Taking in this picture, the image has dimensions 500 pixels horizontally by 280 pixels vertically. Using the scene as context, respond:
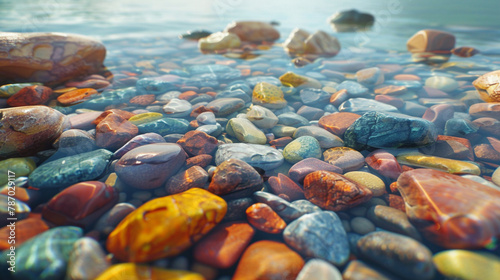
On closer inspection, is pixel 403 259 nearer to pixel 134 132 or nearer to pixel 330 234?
pixel 330 234

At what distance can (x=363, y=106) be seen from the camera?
2.87 meters

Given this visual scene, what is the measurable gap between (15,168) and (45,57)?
259 cm

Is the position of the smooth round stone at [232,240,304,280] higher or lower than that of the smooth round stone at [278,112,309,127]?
lower

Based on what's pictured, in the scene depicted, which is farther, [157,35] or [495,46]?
[157,35]

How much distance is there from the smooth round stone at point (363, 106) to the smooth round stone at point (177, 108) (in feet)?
6.05

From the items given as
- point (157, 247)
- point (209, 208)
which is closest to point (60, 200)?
point (157, 247)

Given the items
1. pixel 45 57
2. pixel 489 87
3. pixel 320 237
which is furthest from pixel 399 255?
pixel 45 57

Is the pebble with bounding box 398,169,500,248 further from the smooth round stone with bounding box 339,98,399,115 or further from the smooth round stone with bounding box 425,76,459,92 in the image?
the smooth round stone with bounding box 425,76,459,92

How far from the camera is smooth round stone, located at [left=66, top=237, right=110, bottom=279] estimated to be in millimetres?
1135

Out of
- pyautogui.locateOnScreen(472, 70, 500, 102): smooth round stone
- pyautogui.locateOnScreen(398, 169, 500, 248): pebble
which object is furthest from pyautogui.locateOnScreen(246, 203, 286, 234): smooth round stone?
pyautogui.locateOnScreen(472, 70, 500, 102): smooth round stone

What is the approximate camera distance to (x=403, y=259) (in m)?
1.21

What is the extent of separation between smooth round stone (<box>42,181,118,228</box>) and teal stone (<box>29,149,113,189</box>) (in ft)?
0.65

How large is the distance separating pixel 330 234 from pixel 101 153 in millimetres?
1804

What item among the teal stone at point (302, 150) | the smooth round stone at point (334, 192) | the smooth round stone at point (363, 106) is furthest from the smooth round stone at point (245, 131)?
→ the smooth round stone at point (363, 106)
